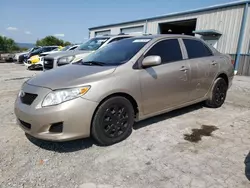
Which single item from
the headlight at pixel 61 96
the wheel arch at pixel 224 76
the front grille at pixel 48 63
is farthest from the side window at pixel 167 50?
the front grille at pixel 48 63

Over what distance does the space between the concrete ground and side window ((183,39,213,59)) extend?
137cm

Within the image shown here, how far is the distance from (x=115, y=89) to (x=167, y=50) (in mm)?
1406

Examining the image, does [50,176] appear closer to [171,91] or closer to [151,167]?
[151,167]

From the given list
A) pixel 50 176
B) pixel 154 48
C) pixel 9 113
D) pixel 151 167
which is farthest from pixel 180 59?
pixel 9 113

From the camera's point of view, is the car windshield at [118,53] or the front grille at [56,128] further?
the car windshield at [118,53]

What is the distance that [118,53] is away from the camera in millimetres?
3516

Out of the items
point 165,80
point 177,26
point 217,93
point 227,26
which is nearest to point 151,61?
point 165,80

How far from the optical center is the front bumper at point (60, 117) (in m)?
2.52

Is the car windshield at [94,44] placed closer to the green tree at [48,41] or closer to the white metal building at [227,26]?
the white metal building at [227,26]

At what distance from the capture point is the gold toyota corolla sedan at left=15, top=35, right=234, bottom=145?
259 cm

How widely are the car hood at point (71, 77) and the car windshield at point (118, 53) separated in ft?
0.96

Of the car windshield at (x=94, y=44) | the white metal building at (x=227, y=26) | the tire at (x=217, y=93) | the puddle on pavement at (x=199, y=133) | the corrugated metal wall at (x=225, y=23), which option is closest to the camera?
the puddle on pavement at (x=199, y=133)

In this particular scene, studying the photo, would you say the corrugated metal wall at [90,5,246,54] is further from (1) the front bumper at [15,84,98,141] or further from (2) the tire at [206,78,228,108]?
(1) the front bumper at [15,84,98,141]

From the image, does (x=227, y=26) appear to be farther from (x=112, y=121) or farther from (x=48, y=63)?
(x=112, y=121)
